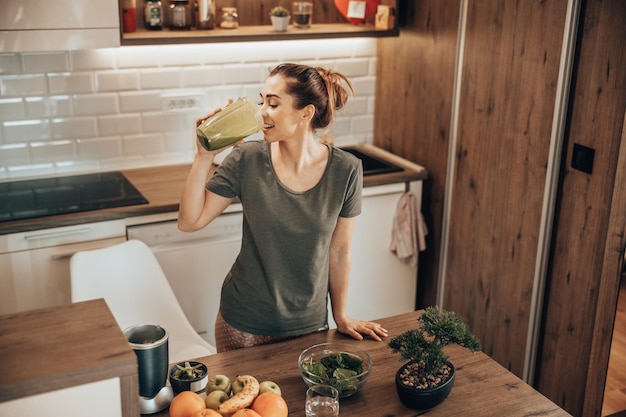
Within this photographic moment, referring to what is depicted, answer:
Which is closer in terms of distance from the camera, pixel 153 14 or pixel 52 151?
A: pixel 153 14

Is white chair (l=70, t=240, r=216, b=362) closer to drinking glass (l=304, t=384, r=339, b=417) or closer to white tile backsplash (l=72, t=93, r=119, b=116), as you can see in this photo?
white tile backsplash (l=72, t=93, r=119, b=116)

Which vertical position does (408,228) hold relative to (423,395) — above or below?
below

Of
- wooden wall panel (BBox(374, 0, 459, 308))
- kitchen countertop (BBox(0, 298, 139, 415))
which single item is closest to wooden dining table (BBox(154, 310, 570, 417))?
kitchen countertop (BBox(0, 298, 139, 415))

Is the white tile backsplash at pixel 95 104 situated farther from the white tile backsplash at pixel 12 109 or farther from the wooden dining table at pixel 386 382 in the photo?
the wooden dining table at pixel 386 382

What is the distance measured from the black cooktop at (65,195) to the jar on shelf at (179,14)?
73cm

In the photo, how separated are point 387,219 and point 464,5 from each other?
105 cm

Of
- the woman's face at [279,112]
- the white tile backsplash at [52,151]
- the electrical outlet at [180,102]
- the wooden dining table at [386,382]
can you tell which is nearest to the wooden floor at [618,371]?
the wooden dining table at [386,382]

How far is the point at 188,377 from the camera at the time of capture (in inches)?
72.3

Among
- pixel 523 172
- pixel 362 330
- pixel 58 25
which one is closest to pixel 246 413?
pixel 362 330

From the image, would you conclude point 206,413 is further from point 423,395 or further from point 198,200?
point 198,200

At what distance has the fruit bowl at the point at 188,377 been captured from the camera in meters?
1.82

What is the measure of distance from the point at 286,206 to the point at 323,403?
0.72m

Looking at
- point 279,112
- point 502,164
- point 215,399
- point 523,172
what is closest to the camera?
point 215,399

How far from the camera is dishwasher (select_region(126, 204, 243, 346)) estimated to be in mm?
3227
